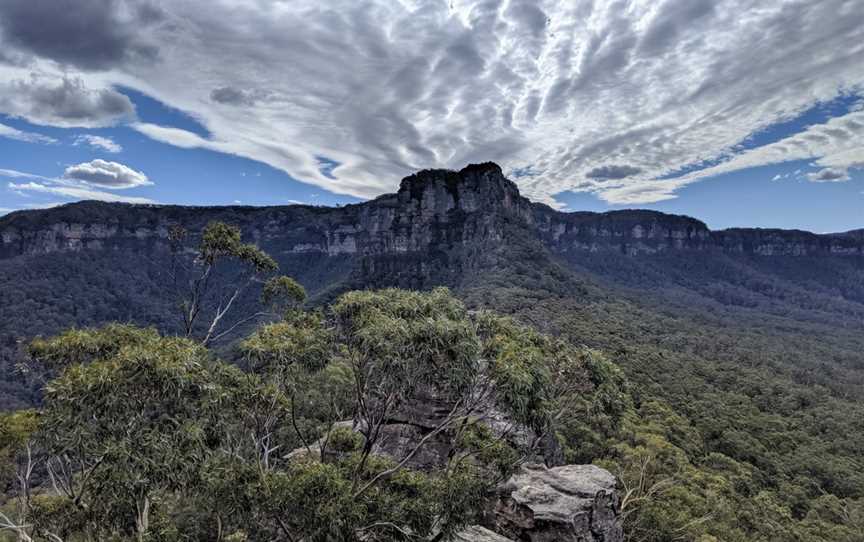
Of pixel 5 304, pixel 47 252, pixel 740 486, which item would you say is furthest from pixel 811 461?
pixel 47 252

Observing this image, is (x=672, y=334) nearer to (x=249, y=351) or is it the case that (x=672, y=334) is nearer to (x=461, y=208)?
(x=461, y=208)

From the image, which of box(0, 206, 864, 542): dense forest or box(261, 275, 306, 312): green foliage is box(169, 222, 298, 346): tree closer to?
box(261, 275, 306, 312): green foliage

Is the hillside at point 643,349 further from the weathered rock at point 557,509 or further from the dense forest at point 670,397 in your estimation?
the weathered rock at point 557,509

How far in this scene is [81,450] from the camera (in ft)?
30.3

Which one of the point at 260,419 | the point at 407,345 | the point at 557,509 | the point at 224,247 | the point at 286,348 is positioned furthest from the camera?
the point at 557,509

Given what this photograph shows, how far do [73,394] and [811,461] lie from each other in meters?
67.7

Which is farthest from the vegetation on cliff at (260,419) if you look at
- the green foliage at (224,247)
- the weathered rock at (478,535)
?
the green foliage at (224,247)

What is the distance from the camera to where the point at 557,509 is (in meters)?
18.3

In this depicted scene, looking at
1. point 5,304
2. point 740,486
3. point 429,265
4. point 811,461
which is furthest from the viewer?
point 429,265

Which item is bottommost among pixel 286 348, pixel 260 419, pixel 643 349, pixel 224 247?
pixel 643 349

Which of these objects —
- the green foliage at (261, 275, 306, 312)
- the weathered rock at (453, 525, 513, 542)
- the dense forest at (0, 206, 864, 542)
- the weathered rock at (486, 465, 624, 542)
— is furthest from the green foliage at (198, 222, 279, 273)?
the weathered rock at (486, 465, 624, 542)

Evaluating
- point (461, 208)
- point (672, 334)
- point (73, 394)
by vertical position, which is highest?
point (461, 208)

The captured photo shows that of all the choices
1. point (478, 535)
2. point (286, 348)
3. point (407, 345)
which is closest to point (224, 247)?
point (286, 348)

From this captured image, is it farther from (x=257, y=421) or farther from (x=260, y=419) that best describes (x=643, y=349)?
(x=257, y=421)
